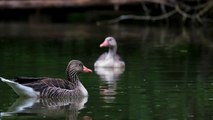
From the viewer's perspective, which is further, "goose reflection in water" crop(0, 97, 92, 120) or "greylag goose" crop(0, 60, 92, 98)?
"greylag goose" crop(0, 60, 92, 98)

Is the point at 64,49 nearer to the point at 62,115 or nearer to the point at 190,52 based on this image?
the point at 190,52

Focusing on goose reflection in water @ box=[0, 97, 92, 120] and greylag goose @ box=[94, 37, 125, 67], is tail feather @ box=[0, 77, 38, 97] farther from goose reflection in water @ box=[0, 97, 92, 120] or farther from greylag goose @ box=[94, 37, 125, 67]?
greylag goose @ box=[94, 37, 125, 67]

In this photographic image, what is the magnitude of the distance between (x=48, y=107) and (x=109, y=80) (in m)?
3.98

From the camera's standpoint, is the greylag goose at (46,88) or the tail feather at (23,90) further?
the greylag goose at (46,88)

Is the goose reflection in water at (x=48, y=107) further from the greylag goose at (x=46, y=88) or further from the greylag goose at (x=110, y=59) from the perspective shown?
the greylag goose at (x=110, y=59)

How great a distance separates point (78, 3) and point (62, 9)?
1.66 metres

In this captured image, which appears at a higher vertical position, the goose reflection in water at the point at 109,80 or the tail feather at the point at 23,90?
the tail feather at the point at 23,90

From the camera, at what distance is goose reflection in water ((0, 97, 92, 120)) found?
13.2 meters

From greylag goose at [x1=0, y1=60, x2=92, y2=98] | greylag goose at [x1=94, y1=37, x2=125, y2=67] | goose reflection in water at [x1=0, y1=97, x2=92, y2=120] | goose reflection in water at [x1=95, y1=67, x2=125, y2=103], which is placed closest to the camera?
goose reflection in water at [x1=0, y1=97, x2=92, y2=120]

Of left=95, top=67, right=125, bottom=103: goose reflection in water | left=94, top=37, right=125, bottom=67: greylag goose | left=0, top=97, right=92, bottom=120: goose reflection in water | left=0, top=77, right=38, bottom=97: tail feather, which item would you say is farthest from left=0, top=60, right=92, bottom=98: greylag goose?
left=94, top=37, right=125, bottom=67: greylag goose

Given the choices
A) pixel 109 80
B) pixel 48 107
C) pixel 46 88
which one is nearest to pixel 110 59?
pixel 109 80

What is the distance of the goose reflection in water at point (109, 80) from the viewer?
15281 millimetres

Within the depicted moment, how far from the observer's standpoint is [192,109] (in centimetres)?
1364

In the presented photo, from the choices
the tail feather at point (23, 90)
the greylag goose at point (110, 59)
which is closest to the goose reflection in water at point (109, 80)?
the greylag goose at point (110, 59)
